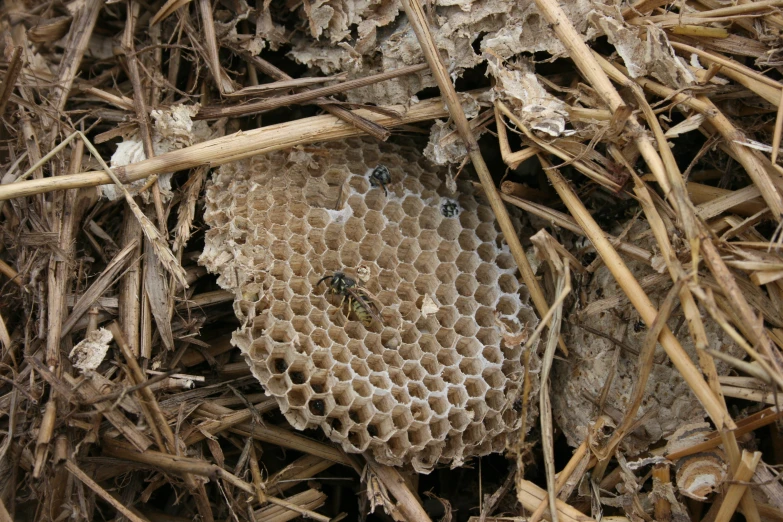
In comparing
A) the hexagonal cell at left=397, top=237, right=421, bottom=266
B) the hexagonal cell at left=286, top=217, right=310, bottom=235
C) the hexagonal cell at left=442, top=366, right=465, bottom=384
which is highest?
the hexagonal cell at left=286, top=217, right=310, bottom=235

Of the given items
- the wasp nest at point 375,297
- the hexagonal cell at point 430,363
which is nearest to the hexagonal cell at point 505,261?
the wasp nest at point 375,297

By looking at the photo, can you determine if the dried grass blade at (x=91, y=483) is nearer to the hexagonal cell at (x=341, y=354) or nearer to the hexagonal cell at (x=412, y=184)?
the hexagonal cell at (x=341, y=354)

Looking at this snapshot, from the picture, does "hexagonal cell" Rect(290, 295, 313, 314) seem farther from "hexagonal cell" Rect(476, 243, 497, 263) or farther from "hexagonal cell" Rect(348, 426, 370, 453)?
"hexagonal cell" Rect(476, 243, 497, 263)

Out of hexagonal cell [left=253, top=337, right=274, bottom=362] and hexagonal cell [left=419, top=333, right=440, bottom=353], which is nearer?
hexagonal cell [left=253, top=337, right=274, bottom=362]

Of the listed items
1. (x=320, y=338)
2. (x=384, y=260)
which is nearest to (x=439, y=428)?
(x=320, y=338)

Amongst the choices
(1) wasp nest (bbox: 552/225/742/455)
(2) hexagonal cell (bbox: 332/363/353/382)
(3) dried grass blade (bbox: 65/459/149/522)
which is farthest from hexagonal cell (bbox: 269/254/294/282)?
(1) wasp nest (bbox: 552/225/742/455)

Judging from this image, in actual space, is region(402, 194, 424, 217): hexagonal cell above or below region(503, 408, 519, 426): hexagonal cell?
above

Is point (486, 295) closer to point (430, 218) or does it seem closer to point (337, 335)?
point (430, 218)
